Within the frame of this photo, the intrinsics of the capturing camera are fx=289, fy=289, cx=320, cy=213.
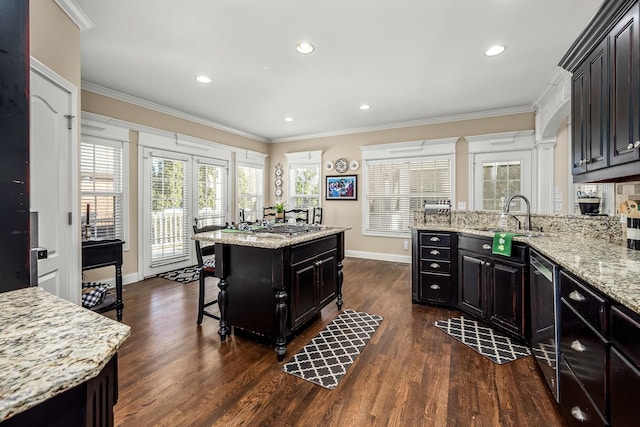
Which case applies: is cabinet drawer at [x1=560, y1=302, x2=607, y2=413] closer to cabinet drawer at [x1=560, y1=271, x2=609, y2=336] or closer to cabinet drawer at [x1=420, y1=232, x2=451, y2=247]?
cabinet drawer at [x1=560, y1=271, x2=609, y2=336]

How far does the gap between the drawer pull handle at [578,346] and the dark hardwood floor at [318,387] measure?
1.81 ft

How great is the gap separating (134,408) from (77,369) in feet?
5.18

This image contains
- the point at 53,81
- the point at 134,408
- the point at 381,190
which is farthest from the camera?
the point at 381,190

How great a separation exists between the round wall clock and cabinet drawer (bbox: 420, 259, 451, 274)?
3302 mm

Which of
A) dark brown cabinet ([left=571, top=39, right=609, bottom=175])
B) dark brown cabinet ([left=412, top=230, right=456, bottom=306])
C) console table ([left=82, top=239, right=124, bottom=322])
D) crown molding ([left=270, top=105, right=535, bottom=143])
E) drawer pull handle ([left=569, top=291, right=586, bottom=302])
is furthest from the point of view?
crown molding ([left=270, top=105, right=535, bottom=143])

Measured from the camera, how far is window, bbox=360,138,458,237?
5324 millimetres

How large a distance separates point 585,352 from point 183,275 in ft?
15.6

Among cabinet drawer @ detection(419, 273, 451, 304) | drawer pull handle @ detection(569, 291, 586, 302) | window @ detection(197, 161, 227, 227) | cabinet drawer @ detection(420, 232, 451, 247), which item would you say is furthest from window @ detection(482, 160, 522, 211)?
window @ detection(197, 161, 227, 227)

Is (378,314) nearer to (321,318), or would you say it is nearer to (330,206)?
(321,318)

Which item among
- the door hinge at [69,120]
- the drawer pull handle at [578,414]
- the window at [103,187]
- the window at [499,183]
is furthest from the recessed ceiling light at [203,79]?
the window at [499,183]

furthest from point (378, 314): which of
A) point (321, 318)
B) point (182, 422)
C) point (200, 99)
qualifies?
point (200, 99)

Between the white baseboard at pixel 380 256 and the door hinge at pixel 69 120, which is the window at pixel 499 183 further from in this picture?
the door hinge at pixel 69 120

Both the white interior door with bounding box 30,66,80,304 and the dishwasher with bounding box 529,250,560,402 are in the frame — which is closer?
the dishwasher with bounding box 529,250,560,402

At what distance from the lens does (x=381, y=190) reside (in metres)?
5.92
